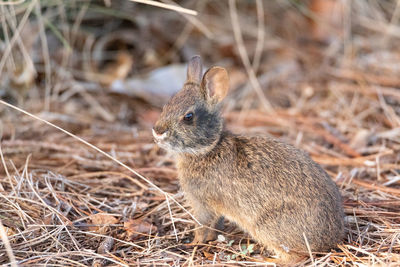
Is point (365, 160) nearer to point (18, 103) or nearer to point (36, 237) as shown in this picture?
point (36, 237)

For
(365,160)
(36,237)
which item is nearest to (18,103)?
(36,237)

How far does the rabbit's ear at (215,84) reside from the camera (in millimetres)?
3635

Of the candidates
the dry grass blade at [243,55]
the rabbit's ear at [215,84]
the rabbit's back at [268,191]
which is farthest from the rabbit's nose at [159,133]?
the dry grass blade at [243,55]

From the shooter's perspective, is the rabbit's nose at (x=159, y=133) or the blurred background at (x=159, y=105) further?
the blurred background at (x=159, y=105)

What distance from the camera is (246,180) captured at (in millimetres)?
3436

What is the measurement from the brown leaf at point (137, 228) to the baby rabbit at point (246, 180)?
396 mm

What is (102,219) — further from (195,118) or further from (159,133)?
(195,118)

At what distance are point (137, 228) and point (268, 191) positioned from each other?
1.10 meters

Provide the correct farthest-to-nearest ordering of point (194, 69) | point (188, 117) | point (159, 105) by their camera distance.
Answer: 1. point (159, 105)
2. point (194, 69)
3. point (188, 117)

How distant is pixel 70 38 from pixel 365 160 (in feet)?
15.0

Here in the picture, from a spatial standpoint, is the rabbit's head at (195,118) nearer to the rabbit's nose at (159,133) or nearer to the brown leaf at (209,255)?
the rabbit's nose at (159,133)

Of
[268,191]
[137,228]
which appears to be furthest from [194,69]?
[137,228]

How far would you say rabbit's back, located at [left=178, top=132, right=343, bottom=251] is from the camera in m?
3.19

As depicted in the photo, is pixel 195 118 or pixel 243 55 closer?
pixel 195 118
